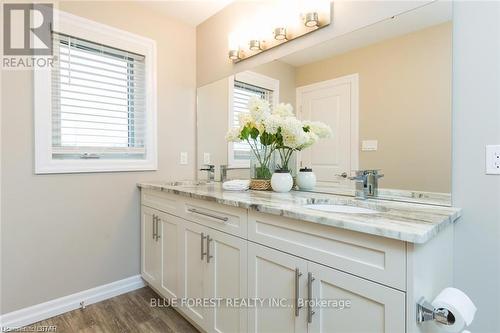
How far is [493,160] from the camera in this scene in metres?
1.10

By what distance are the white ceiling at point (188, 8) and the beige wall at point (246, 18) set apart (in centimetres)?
6

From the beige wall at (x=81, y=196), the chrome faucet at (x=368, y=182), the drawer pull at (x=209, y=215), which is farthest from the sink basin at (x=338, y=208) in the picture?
the beige wall at (x=81, y=196)

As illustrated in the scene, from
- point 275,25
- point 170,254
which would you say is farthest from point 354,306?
point 275,25

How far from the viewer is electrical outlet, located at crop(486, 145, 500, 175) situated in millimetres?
1084

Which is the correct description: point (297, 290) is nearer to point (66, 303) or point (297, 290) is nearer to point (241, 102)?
point (241, 102)

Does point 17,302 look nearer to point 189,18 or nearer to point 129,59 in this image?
point 129,59

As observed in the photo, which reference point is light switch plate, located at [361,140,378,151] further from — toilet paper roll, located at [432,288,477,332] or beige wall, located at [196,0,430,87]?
toilet paper roll, located at [432,288,477,332]

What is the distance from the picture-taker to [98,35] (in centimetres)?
206

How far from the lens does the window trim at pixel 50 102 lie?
1.81 metres

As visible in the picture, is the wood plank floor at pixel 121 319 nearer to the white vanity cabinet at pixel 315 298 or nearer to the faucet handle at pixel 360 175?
the white vanity cabinet at pixel 315 298

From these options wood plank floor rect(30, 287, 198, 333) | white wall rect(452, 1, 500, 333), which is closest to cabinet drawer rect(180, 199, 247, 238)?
wood plank floor rect(30, 287, 198, 333)

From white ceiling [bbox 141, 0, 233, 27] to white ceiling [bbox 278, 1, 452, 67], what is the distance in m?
0.97

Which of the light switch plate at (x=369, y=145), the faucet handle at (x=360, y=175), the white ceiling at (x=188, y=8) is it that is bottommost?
the faucet handle at (x=360, y=175)

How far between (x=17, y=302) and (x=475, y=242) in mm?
2600
